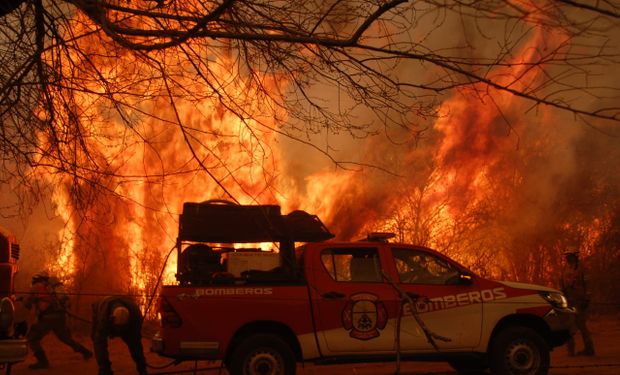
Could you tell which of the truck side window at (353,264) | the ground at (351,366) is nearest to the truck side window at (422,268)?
the truck side window at (353,264)

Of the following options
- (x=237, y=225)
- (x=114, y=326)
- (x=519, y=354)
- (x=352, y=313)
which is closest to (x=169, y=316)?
(x=114, y=326)

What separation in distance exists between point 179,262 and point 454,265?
3.58 meters

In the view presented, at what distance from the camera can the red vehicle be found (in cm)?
605

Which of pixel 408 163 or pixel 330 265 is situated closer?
pixel 330 265

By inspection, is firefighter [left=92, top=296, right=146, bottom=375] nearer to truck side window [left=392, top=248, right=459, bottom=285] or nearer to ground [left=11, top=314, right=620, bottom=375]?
ground [left=11, top=314, right=620, bottom=375]

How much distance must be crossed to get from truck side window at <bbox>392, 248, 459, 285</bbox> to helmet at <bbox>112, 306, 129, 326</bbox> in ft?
11.0

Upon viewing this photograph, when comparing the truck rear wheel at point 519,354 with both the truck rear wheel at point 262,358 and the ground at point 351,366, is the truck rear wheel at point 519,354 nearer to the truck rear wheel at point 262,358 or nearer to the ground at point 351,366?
the ground at point 351,366

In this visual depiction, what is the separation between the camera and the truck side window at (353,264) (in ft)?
24.1

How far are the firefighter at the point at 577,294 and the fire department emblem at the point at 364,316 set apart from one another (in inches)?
192

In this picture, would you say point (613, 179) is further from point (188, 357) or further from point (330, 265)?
point (188, 357)

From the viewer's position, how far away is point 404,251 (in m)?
7.58

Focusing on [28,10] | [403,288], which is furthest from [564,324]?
[28,10]

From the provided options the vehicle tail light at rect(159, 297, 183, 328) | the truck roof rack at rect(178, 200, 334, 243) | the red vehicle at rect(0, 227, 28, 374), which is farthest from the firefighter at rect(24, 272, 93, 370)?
the vehicle tail light at rect(159, 297, 183, 328)

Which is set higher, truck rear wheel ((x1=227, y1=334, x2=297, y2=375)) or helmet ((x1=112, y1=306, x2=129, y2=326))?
helmet ((x1=112, y1=306, x2=129, y2=326))
